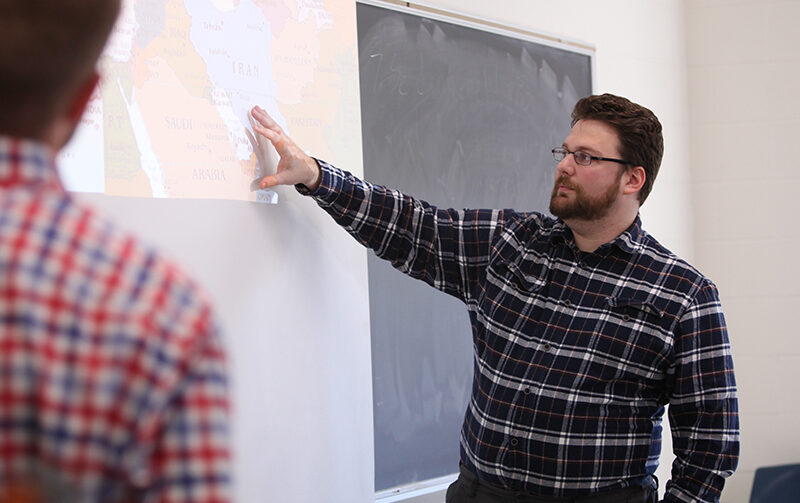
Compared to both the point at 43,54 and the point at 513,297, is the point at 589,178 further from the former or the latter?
the point at 43,54

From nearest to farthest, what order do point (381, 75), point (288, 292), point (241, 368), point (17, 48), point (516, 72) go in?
1. point (17, 48)
2. point (241, 368)
3. point (288, 292)
4. point (381, 75)
5. point (516, 72)

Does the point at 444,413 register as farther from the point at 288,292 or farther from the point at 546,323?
the point at 288,292

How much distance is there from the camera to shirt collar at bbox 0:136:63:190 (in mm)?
491

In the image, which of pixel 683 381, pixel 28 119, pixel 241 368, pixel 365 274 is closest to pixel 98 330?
pixel 28 119

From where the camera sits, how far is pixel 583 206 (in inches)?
68.2

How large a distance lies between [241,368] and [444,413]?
94cm

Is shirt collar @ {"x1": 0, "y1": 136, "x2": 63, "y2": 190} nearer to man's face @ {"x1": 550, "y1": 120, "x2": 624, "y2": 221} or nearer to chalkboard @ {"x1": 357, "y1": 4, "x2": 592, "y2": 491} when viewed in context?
man's face @ {"x1": 550, "y1": 120, "x2": 624, "y2": 221}

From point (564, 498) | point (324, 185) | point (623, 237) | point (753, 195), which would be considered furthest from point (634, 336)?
point (753, 195)

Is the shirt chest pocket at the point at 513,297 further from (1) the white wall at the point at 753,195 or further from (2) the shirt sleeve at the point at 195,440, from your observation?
(1) the white wall at the point at 753,195

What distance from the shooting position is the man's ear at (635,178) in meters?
1.82

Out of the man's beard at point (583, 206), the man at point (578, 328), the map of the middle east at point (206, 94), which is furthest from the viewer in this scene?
the man's beard at point (583, 206)

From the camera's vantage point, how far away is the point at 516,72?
A: 2.50m

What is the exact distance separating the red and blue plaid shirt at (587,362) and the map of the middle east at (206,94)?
0.16m

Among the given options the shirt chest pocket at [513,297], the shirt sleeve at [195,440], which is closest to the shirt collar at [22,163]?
the shirt sleeve at [195,440]
